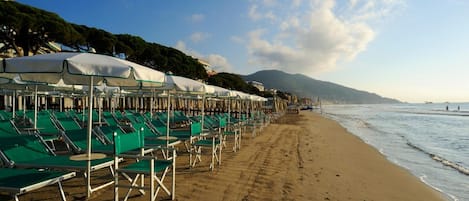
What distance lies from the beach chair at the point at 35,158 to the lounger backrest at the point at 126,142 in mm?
415

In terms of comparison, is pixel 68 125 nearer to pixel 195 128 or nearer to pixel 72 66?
pixel 195 128

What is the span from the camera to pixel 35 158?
430 centimetres

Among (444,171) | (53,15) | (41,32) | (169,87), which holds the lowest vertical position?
(444,171)

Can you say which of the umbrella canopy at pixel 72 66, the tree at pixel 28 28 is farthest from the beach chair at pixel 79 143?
the tree at pixel 28 28

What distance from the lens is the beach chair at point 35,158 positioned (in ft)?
12.8

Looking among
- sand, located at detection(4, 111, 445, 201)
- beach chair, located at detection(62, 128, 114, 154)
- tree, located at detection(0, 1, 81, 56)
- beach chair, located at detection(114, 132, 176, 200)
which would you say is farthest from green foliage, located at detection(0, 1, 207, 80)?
beach chair, located at detection(114, 132, 176, 200)

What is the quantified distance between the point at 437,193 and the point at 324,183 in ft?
7.37

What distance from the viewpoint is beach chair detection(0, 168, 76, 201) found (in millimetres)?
3048

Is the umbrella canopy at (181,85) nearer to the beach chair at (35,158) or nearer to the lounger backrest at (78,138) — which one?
the lounger backrest at (78,138)

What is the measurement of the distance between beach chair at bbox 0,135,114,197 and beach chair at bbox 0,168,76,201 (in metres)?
0.20

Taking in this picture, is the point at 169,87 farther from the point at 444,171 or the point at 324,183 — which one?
the point at 444,171

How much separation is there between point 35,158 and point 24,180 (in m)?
1.11

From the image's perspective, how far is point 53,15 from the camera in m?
20.0

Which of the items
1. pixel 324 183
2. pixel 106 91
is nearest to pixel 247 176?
pixel 324 183
